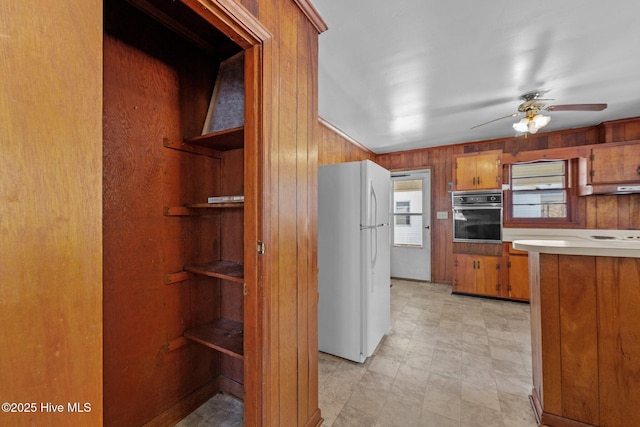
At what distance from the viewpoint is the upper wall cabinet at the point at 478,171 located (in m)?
3.96

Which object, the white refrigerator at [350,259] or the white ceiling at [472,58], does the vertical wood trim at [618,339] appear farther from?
the white ceiling at [472,58]

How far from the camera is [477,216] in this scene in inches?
162

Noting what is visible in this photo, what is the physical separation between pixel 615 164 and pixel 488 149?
155 centimetres

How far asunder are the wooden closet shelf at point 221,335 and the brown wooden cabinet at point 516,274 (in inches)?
157

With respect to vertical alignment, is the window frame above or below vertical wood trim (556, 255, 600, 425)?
above

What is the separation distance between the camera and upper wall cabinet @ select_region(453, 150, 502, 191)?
396 centimetres

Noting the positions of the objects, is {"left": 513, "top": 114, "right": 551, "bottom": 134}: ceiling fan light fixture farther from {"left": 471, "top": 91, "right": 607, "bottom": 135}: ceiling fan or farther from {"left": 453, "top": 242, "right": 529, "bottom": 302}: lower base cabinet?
{"left": 453, "top": 242, "right": 529, "bottom": 302}: lower base cabinet

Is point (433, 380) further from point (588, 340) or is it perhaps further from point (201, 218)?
point (201, 218)

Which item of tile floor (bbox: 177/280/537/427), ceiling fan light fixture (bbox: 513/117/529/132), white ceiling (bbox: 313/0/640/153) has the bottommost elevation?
tile floor (bbox: 177/280/537/427)

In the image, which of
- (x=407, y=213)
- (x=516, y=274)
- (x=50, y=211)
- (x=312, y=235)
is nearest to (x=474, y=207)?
(x=516, y=274)

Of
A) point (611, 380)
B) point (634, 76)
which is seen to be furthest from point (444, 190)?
point (611, 380)

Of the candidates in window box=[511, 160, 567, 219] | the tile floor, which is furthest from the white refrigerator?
window box=[511, 160, 567, 219]

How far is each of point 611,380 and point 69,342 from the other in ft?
8.17

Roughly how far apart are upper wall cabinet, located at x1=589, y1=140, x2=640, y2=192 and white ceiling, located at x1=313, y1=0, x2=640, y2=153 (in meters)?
0.45
